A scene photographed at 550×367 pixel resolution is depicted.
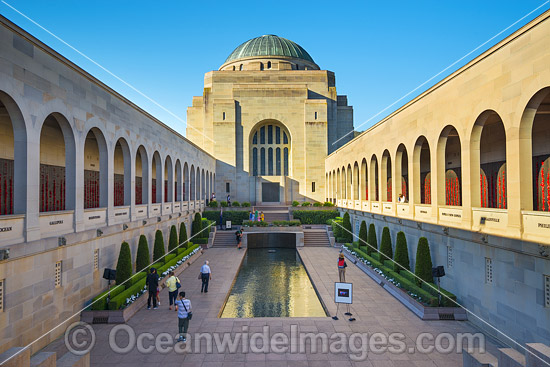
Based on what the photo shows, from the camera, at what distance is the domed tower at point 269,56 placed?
55.4 metres

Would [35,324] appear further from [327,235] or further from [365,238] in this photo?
[327,235]

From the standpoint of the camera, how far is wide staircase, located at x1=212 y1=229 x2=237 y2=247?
3103 centimetres

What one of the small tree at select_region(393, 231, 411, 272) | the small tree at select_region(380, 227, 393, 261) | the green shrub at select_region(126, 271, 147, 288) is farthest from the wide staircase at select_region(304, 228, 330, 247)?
Result: the green shrub at select_region(126, 271, 147, 288)

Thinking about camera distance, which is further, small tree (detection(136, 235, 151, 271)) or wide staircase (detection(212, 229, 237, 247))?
wide staircase (detection(212, 229, 237, 247))

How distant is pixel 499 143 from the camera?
16375mm

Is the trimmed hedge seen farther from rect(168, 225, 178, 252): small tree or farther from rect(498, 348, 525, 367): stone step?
rect(498, 348, 525, 367): stone step

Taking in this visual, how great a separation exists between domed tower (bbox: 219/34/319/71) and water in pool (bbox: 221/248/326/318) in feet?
123

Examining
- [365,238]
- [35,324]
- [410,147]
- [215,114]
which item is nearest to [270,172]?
[215,114]

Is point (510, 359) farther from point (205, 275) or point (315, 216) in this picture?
point (315, 216)

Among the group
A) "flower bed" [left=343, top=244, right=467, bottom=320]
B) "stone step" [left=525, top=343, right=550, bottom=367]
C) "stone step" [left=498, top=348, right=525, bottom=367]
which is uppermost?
"stone step" [left=525, top=343, right=550, bottom=367]

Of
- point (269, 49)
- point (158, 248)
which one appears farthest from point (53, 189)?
point (269, 49)

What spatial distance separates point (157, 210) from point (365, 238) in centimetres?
1345

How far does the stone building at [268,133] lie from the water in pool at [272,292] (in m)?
21.6

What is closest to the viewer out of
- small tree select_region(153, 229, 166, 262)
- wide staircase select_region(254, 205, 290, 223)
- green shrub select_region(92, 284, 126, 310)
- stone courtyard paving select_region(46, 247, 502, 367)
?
stone courtyard paving select_region(46, 247, 502, 367)
